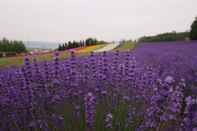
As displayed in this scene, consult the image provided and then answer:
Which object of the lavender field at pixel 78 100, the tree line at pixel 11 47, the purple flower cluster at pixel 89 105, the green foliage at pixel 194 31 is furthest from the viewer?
the tree line at pixel 11 47

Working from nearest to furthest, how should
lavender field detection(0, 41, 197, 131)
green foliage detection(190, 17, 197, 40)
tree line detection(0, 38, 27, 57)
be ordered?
lavender field detection(0, 41, 197, 131), green foliage detection(190, 17, 197, 40), tree line detection(0, 38, 27, 57)

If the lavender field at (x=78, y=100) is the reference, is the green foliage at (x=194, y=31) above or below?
above

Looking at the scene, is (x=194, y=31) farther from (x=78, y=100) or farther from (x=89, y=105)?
(x=89, y=105)

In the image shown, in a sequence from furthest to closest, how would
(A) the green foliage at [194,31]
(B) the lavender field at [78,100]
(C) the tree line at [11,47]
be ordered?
1. (C) the tree line at [11,47]
2. (A) the green foliage at [194,31]
3. (B) the lavender field at [78,100]

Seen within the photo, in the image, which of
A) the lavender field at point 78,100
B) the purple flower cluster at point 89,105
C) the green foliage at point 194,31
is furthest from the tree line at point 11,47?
the purple flower cluster at point 89,105

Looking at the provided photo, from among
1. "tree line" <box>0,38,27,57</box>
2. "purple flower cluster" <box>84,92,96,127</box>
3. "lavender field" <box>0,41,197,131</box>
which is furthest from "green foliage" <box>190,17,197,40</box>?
"purple flower cluster" <box>84,92,96,127</box>

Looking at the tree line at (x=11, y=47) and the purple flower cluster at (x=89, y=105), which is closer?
the purple flower cluster at (x=89, y=105)

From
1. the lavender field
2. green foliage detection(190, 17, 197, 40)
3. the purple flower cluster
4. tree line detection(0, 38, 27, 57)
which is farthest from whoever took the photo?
tree line detection(0, 38, 27, 57)

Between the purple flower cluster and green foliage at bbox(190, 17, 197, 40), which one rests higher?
green foliage at bbox(190, 17, 197, 40)

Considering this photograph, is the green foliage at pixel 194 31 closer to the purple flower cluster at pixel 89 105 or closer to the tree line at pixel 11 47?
the tree line at pixel 11 47

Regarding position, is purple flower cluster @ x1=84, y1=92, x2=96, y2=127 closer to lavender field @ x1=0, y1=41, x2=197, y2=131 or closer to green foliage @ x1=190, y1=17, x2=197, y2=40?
lavender field @ x1=0, y1=41, x2=197, y2=131

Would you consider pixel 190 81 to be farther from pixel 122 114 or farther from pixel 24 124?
pixel 24 124

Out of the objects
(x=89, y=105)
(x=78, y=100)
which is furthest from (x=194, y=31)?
(x=89, y=105)

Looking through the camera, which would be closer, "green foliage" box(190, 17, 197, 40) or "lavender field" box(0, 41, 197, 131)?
"lavender field" box(0, 41, 197, 131)
